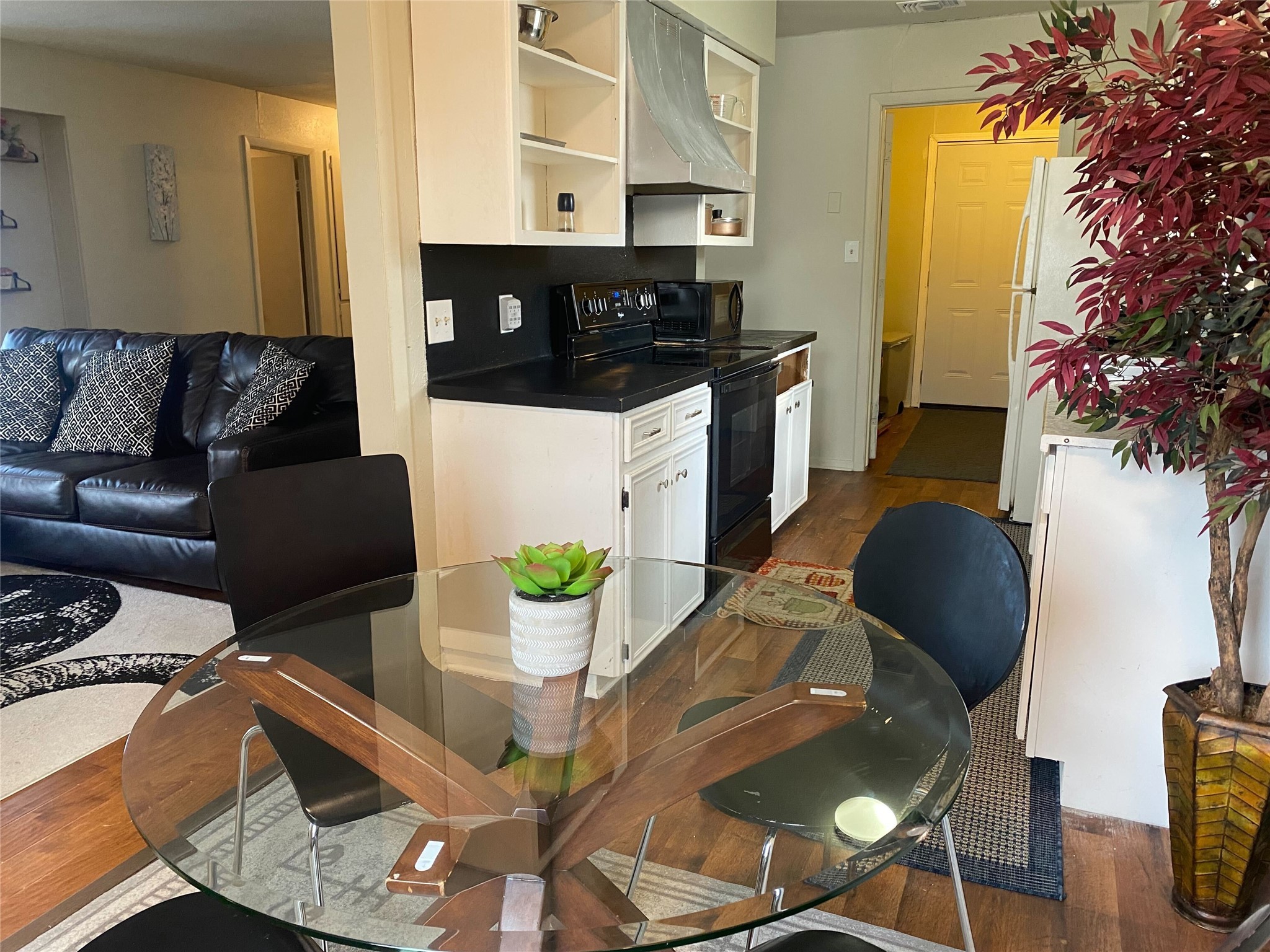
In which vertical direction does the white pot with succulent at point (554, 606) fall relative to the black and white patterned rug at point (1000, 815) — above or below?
above

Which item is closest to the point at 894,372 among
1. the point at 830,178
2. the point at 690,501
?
the point at 830,178

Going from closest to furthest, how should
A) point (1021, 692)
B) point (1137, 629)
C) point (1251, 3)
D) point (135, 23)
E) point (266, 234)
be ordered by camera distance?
point (1251, 3) < point (1137, 629) < point (1021, 692) < point (135, 23) < point (266, 234)

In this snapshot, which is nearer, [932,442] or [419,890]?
[419,890]

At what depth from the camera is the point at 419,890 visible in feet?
3.19

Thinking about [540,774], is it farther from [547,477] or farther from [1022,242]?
[1022,242]

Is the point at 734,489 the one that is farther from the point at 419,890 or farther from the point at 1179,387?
the point at 419,890

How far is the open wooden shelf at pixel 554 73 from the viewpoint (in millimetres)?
2682

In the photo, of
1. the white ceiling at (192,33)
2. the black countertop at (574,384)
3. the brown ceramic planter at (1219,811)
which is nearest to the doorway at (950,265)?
the black countertop at (574,384)

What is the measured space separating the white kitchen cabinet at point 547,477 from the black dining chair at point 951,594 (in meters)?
0.95

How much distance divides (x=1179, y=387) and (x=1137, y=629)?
0.74m

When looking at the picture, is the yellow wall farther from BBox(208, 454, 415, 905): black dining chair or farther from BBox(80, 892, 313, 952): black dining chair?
BBox(80, 892, 313, 952): black dining chair

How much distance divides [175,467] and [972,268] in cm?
632

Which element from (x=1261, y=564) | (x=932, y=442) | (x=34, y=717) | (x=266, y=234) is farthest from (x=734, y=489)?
(x=266, y=234)

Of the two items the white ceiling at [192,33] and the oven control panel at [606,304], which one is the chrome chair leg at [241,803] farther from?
the white ceiling at [192,33]
